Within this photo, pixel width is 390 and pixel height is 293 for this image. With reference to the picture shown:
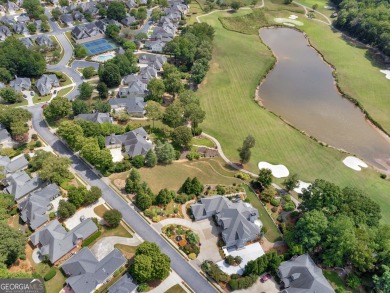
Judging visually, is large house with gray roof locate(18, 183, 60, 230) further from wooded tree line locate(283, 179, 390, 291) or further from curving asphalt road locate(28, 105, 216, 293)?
wooded tree line locate(283, 179, 390, 291)

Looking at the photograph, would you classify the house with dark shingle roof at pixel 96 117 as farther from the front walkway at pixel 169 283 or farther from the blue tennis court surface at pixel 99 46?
the front walkway at pixel 169 283

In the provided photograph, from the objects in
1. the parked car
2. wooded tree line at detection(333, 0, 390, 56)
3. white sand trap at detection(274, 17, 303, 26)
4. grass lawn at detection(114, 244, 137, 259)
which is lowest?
grass lawn at detection(114, 244, 137, 259)

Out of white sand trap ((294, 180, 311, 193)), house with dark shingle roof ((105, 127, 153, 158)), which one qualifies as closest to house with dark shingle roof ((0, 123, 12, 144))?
house with dark shingle roof ((105, 127, 153, 158))

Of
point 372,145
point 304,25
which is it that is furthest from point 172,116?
point 304,25

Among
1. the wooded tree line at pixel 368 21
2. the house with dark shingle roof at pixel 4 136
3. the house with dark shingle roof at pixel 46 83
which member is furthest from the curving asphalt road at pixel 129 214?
the wooded tree line at pixel 368 21

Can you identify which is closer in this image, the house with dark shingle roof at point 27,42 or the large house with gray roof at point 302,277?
the large house with gray roof at point 302,277
